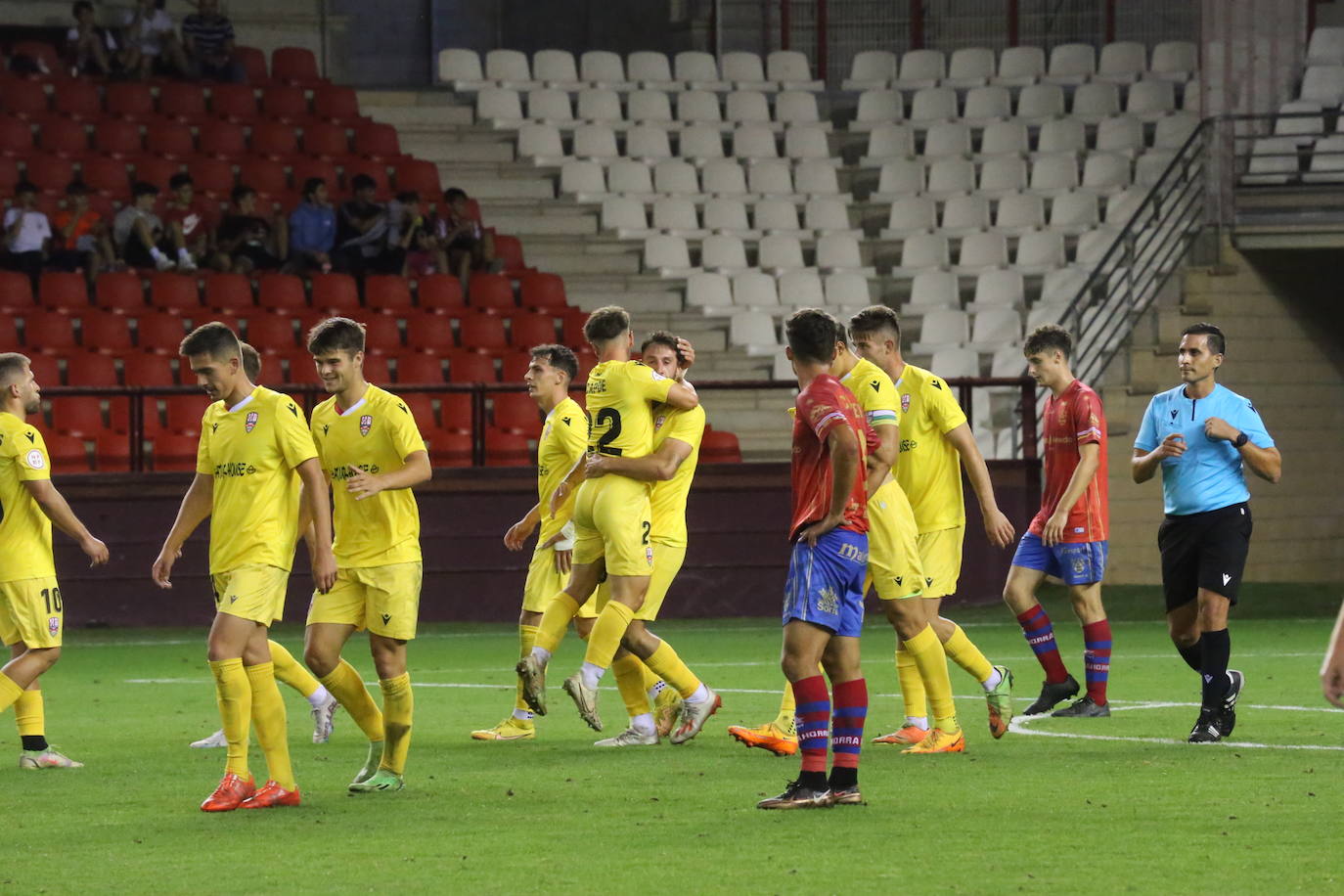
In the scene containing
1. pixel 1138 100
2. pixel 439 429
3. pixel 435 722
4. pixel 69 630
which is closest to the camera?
pixel 435 722

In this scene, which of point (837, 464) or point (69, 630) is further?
point (69, 630)

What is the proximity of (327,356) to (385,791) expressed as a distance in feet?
5.86

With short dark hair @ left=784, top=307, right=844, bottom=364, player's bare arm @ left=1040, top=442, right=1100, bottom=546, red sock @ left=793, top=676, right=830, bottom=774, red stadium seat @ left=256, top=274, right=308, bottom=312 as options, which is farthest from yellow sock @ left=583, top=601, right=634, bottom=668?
red stadium seat @ left=256, top=274, right=308, bottom=312

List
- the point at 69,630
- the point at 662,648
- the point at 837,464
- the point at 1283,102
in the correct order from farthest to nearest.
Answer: the point at 1283,102 < the point at 69,630 < the point at 662,648 < the point at 837,464

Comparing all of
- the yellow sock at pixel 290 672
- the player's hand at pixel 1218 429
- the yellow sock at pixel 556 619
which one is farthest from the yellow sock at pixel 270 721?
the player's hand at pixel 1218 429

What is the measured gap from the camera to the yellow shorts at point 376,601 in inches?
312

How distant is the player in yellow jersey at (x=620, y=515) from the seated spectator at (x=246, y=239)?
11316mm

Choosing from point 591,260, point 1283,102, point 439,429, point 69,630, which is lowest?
point 69,630

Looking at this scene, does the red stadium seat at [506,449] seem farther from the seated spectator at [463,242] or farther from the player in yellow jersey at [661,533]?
the player in yellow jersey at [661,533]

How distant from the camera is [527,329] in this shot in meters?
20.3

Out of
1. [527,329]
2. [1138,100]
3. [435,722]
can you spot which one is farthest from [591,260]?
[435,722]

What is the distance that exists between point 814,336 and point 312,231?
46.2 ft

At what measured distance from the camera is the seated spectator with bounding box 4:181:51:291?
760 inches

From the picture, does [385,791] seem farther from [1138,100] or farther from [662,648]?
[1138,100]
